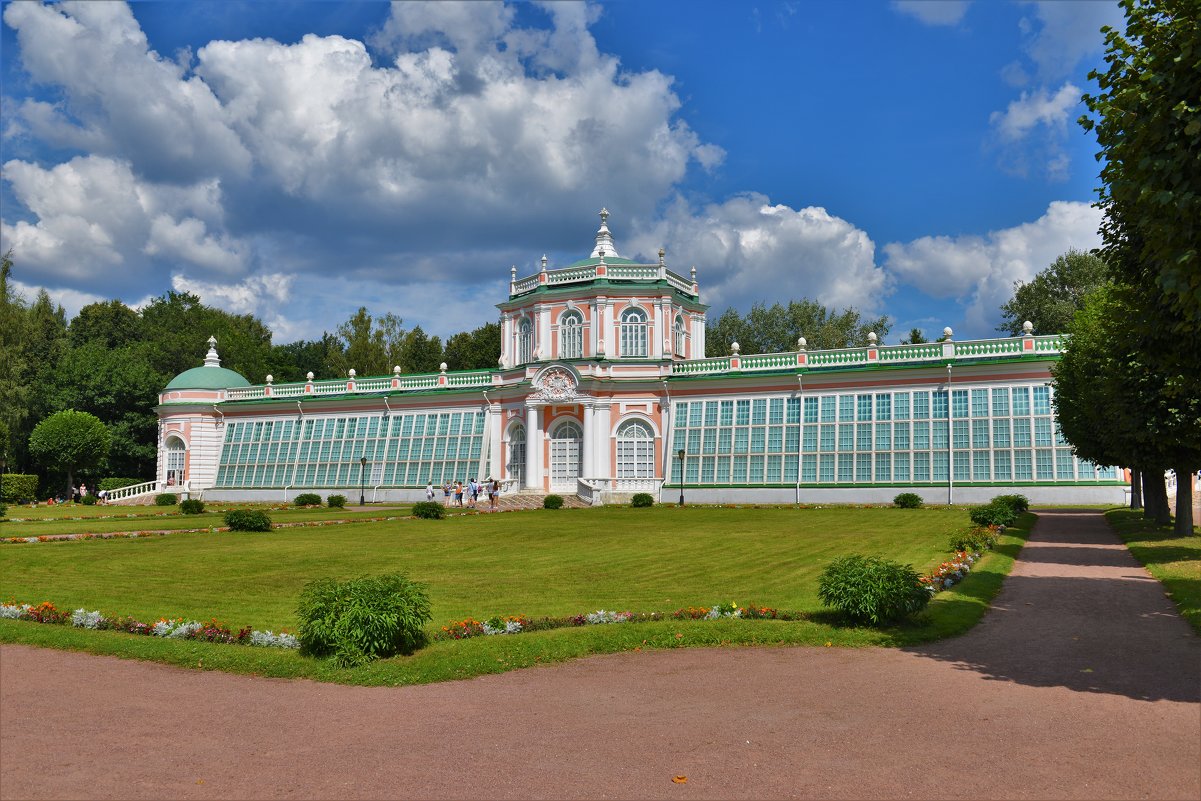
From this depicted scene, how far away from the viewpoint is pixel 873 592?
44.4 feet

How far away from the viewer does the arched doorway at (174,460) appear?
2481 inches

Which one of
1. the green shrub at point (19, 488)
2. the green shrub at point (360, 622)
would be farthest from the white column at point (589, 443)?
the green shrub at point (360, 622)

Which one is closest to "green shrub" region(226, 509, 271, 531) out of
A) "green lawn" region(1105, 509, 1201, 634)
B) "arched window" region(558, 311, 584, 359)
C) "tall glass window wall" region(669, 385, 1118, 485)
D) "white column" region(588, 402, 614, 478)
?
"white column" region(588, 402, 614, 478)

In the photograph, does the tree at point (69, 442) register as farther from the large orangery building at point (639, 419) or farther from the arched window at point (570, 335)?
the arched window at point (570, 335)

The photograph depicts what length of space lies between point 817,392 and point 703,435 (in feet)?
21.1

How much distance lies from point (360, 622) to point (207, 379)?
58.0m

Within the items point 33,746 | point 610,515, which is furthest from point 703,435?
point 33,746

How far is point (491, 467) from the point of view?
54844 mm

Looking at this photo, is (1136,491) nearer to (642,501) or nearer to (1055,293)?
(642,501)

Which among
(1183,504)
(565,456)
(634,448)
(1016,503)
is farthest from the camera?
(565,456)

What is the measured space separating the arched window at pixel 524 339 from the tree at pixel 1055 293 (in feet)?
131

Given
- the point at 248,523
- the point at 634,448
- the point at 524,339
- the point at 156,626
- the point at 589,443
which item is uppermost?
the point at 524,339

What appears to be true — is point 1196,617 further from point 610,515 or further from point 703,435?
point 703,435

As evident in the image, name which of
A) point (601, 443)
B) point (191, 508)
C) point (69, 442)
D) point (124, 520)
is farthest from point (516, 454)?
point (69, 442)
